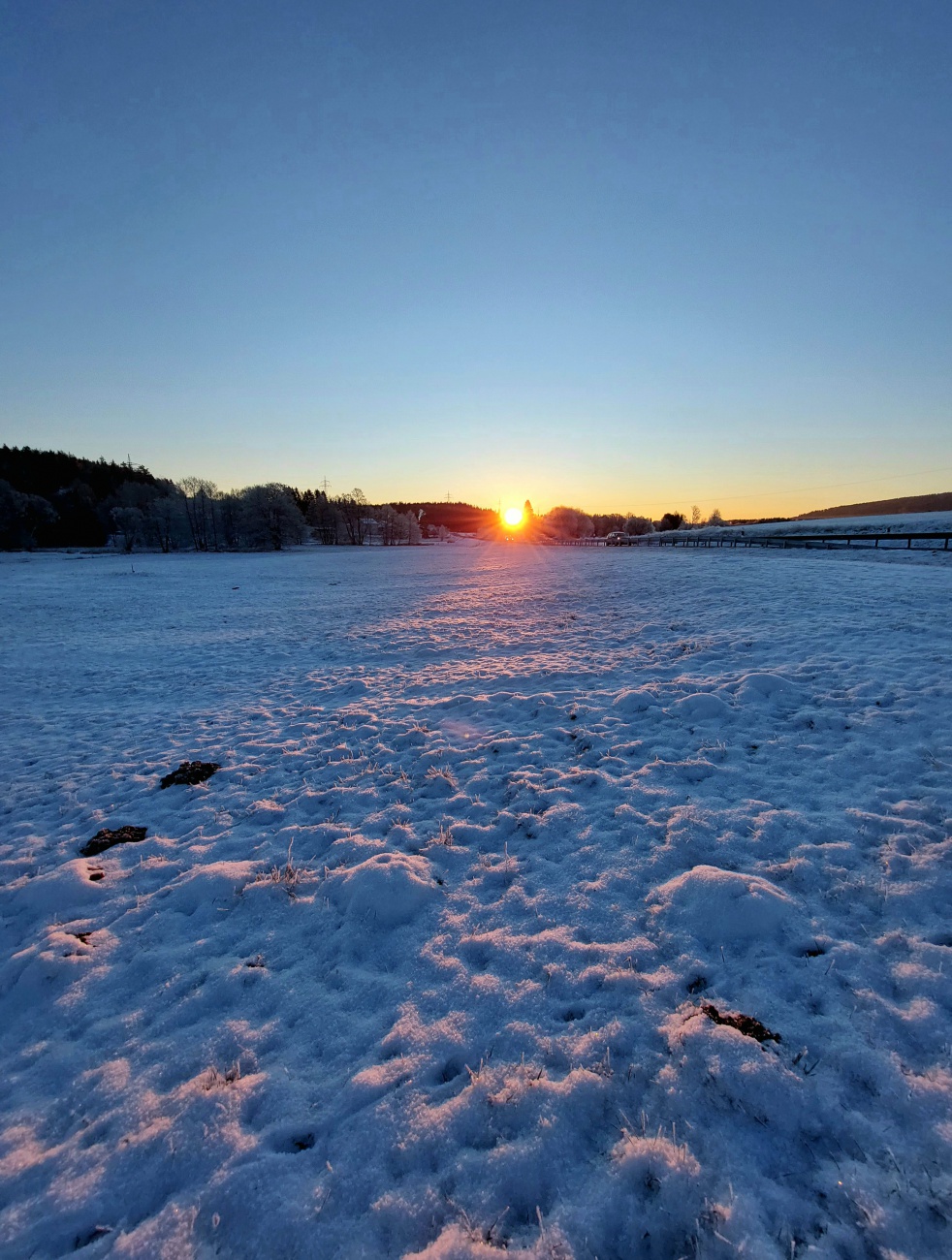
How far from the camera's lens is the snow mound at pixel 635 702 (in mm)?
8406

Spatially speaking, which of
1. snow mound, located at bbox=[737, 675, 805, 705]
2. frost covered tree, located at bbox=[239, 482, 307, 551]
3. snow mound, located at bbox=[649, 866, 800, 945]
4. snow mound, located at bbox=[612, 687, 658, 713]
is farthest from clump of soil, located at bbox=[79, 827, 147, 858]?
frost covered tree, located at bbox=[239, 482, 307, 551]

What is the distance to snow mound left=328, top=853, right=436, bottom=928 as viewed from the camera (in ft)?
14.6

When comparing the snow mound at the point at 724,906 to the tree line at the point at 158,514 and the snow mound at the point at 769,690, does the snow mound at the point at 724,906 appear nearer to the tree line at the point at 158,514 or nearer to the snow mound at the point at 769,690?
the snow mound at the point at 769,690

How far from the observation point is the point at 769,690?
27.7 feet

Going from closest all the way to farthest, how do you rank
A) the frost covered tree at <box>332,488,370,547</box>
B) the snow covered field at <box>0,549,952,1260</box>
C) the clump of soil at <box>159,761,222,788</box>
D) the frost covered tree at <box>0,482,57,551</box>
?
the snow covered field at <box>0,549,952,1260</box>, the clump of soil at <box>159,761,222,788</box>, the frost covered tree at <box>0,482,57,551</box>, the frost covered tree at <box>332,488,370,547</box>

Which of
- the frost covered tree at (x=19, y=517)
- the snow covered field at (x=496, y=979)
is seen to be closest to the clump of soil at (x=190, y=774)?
the snow covered field at (x=496, y=979)

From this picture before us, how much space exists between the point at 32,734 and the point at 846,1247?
1208cm

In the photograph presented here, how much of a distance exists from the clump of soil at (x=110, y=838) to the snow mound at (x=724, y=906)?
5.71 m

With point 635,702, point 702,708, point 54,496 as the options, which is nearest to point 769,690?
point 702,708

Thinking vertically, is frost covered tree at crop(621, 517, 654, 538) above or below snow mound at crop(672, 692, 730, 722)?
above

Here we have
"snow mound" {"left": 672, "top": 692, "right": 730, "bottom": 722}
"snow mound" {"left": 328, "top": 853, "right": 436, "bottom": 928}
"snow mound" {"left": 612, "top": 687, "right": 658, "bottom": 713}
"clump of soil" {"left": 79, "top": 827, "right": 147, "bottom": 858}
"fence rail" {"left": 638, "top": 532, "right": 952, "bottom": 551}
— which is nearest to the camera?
"snow mound" {"left": 328, "top": 853, "right": 436, "bottom": 928}

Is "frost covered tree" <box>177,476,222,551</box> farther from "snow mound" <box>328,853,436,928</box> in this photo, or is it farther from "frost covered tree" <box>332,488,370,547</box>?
"snow mound" <box>328,853,436,928</box>

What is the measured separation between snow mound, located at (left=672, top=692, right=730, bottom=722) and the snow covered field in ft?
0.22

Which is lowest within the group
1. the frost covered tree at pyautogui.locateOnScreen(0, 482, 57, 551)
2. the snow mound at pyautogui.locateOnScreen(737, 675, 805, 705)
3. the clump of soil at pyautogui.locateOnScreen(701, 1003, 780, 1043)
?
the clump of soil at pyautogui.locateOnScreen(701, 1003, 780, 1043)
